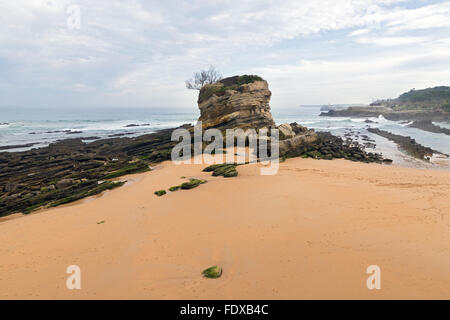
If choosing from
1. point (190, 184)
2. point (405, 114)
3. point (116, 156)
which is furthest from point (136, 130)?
point (405, 114)

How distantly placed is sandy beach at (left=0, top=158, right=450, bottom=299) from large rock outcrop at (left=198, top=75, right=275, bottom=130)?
1526 cm

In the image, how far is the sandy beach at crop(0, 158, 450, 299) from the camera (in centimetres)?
522

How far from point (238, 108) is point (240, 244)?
21.5m

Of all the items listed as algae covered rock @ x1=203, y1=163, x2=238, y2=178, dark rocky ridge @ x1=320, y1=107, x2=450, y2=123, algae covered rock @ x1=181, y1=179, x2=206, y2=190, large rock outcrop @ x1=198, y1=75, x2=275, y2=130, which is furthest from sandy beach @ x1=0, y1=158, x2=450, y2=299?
dark rocky ridge @ x1=320, y1=107, x2=450, y2=123

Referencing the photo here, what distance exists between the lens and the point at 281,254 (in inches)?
250

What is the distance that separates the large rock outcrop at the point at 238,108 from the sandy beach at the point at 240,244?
50.1 feet

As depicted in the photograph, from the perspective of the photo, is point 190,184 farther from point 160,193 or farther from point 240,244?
point 240,244

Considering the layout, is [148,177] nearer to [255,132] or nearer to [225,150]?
[225,150]

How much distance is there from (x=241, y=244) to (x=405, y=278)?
13.1 feet

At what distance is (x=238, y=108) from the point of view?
87.4 feet

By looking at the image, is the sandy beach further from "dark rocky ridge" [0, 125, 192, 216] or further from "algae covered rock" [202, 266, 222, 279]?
"dark rocky ridge" [0, 125, 192, 216]

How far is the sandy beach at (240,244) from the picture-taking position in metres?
5.22

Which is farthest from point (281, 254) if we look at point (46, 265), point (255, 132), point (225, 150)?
point (255, 132)

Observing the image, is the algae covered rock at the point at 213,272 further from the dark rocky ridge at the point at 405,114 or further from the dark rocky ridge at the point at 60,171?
the dark rocky ridge at the point at 405,114
